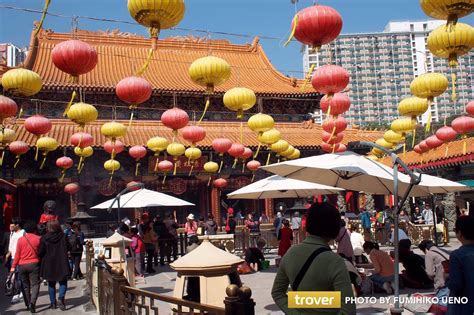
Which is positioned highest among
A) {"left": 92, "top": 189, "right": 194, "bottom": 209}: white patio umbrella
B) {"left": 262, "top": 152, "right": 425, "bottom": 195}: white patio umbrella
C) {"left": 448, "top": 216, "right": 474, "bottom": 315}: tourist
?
{"left": 262, "top": 152, "right": 425, "bottom": 195}: white patio umbrella

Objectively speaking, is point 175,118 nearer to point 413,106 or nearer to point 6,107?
point 6,107

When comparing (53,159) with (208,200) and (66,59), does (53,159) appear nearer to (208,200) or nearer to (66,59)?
(208,200)

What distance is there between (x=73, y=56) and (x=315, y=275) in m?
6.17

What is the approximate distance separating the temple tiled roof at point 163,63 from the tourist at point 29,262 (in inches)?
489

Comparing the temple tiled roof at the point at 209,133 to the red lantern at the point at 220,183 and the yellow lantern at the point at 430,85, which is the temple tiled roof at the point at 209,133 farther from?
the yellow lantern at the point at 430,85

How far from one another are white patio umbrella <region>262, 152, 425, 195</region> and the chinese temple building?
9473 mm

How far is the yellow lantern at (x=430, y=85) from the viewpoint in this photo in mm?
8773

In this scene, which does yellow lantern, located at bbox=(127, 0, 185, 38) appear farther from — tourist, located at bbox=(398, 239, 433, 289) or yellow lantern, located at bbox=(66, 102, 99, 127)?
tourist, located at bbox=(398, 239, 433, 289)

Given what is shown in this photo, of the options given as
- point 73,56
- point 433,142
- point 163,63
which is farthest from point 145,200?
point 163,63

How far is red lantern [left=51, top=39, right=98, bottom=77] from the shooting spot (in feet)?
24.0

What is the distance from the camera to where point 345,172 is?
743 centimetres

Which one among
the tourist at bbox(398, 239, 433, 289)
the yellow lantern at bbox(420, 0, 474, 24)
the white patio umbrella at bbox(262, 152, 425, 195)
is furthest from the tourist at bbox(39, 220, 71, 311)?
the yellow lantern at bbox(420, 0, 474, 24)

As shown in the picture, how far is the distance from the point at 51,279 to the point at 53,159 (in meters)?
12.1

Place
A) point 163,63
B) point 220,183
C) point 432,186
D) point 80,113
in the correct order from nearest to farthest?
point 432,186 < point 80,113 < point 220,183 < point 163,63
